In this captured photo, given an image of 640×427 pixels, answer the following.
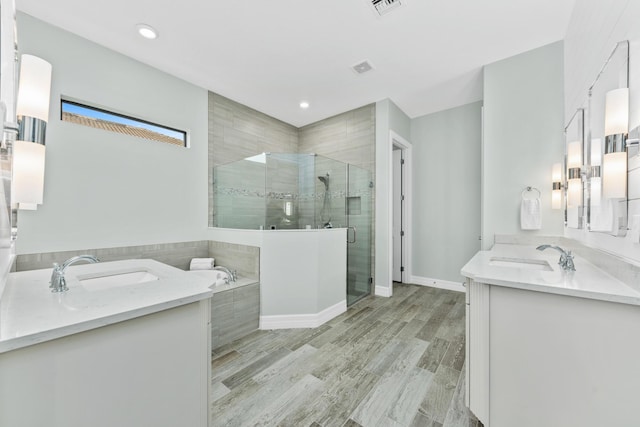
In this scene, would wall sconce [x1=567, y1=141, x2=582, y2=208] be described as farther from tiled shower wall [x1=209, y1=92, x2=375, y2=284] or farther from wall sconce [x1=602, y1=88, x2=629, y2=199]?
tiled shower wall [x1=209, y1=92, x2=375, y2=284]

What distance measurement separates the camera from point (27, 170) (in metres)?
1.16

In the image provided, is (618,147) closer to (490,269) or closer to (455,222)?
(490,269)

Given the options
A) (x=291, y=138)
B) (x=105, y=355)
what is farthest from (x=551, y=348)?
(x=291, y=138)

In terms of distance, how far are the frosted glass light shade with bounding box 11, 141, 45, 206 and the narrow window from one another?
1620 mm

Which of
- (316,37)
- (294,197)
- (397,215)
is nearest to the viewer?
(316,37)

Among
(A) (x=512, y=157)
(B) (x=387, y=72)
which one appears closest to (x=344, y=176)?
(B) (x=387, y=72)

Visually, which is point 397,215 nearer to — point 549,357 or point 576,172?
point 576,172

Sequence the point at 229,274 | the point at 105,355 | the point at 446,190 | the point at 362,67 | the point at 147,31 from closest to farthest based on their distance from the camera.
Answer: the point at 105,355, the point at 147,31, the point at 229,274, the point at 362,67, the point at 446,190

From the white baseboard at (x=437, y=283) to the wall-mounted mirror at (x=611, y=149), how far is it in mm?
2609

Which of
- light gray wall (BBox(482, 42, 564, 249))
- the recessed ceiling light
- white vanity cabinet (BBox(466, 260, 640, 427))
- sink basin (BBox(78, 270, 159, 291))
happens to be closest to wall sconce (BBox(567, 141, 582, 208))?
light gray wall (BBox(482, 42, 564, 249))

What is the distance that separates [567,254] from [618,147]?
2.15ft

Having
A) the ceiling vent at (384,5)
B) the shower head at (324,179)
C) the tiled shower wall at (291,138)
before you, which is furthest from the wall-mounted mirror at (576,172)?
the shower head at (324,179)

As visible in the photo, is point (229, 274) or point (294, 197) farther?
point (294, 197)

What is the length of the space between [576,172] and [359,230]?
2.33m
